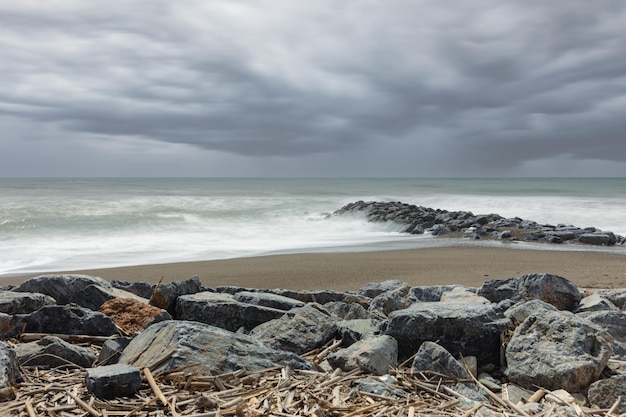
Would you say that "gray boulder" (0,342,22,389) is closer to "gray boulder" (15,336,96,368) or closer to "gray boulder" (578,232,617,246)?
"gray boulder" (15,336,96,368)

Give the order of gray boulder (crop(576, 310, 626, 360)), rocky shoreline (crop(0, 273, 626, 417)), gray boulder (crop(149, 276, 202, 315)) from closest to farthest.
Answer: rocky shoreline (crop(0, 273, 626, 417)) → gray boulder (crop(576, 310, 626, 360)) → gray boulder (crop(149, 276, 202, 315))

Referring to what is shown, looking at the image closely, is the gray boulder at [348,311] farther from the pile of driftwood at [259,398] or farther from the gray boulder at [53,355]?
the gray boulder at [53,355]

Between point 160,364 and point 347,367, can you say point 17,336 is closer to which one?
point 160,364

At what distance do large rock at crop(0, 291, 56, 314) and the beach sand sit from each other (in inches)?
176

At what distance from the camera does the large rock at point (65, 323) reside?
12.0ft

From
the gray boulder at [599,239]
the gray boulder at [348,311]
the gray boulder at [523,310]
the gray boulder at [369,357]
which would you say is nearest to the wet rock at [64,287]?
the gray boulder at [348,311]

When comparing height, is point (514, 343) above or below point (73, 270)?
above

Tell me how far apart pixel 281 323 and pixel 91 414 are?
1527 mm

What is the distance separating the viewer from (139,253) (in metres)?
13.7

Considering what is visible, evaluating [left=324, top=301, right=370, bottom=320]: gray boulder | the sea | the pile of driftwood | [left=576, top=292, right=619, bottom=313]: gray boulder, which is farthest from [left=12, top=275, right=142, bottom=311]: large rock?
the sea

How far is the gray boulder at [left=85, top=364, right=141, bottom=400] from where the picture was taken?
7.95 ft

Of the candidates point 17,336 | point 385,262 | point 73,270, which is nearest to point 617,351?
point 17,336

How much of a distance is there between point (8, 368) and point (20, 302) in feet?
5.18

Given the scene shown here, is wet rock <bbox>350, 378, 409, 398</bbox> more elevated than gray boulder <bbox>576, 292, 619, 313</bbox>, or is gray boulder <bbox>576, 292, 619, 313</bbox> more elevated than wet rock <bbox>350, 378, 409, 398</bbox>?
gray boulder <bbox>576, 292, 619, 313</bbox>
